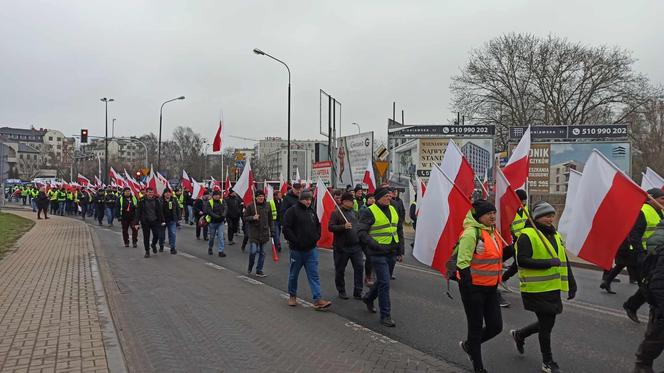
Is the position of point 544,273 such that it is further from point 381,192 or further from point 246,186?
point 246,186

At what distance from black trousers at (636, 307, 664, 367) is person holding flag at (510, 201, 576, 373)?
2.26ft

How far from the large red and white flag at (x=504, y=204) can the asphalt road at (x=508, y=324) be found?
4.08ft

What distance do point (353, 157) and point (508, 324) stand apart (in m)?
23.6

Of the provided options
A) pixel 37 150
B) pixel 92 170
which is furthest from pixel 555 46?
pixel 37 150

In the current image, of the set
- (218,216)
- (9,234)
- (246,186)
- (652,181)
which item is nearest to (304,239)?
(246,186)

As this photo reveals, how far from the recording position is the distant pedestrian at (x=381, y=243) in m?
6.68

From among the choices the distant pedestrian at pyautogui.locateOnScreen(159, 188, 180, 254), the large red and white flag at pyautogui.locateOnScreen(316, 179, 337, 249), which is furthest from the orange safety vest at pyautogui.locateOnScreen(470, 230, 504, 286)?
the distant pedestrian at pyautogui.locateOnScreen(159, 188, 180, 254)

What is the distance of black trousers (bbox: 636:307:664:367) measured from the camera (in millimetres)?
4648

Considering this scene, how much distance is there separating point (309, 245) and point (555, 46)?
135ft

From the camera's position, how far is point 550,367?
4.99 m

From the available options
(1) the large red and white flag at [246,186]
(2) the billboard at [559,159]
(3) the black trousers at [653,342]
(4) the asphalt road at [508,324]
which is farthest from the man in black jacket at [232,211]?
(2) the billboard at [559,159]

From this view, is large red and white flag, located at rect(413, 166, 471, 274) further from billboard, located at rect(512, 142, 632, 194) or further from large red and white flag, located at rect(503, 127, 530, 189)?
billboard, located at rect(512, 142, 632, 194)

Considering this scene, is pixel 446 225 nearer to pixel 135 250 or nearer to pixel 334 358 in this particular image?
pixel 334 358

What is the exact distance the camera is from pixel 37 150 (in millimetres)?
143000
